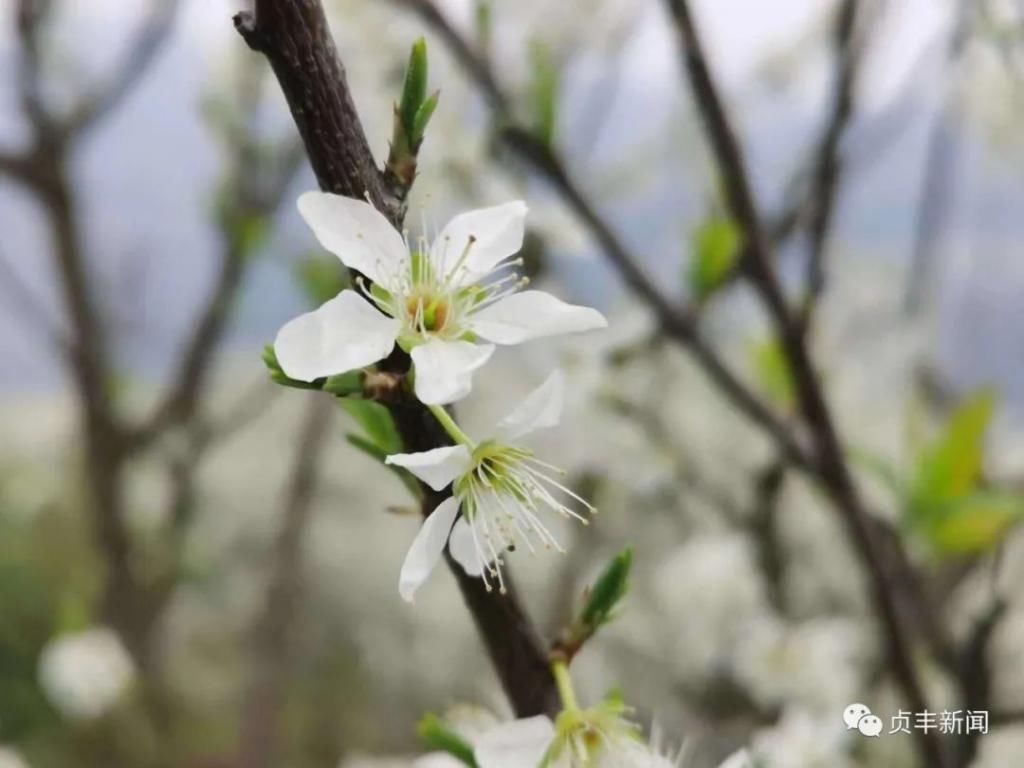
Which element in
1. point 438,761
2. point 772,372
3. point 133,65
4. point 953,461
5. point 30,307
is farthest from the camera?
point 30,307

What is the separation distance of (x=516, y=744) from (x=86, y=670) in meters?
0.93

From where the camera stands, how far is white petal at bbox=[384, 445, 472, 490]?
19 cm

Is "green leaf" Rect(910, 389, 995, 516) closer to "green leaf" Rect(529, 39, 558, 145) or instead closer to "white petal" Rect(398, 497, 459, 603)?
"green leaf" Rect(529, 39, 558, 145)

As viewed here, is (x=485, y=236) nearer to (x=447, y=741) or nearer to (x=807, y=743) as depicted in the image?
(x=447, y=741)

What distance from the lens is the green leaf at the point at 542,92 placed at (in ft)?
1.46

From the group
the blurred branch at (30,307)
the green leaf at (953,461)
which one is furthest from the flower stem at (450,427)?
the blurred branch at (30,307)

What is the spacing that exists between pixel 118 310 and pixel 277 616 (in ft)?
1.95

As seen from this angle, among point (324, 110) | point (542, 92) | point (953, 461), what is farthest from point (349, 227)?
point (953, 461)

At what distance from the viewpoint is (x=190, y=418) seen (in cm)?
111

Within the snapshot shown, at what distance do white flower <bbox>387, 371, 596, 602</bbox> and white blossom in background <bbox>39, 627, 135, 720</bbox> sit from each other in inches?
32.8

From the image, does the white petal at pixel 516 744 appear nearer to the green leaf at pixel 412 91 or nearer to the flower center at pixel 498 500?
the flower center at pixel 498 500

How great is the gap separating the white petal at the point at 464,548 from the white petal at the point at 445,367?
0.04 metres

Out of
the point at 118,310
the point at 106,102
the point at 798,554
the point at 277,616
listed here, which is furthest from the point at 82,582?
the point at 798,554

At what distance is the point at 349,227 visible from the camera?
199 mm
